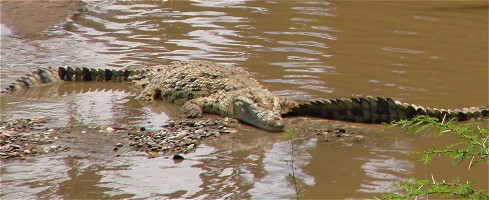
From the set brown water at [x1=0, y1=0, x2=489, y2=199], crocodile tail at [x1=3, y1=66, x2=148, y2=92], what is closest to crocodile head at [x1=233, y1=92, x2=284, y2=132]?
brown water at [x1=0, y1=0, x2=489, y2=199]

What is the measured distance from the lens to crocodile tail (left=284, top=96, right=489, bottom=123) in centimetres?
672

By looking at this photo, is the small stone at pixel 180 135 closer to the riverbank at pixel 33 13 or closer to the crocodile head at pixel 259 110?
the crocodile head at pixel 259 110

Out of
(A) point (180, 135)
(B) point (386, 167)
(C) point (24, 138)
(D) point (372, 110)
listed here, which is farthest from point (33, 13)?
(B) point (386, 167)

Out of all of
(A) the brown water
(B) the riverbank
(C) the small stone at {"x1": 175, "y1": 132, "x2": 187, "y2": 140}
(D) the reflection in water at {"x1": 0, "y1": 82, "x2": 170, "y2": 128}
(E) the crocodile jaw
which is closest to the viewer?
(A) the brown water

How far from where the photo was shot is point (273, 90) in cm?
814

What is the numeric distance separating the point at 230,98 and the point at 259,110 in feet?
1.72

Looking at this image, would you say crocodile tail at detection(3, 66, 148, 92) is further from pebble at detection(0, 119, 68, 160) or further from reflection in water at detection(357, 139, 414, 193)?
reflection in water at detection(357, 139, 414, 193)

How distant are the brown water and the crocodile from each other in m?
0.16

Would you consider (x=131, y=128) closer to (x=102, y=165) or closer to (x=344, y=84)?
(x=102, y=165)

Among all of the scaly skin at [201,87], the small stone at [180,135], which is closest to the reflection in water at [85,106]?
the scaly skin at [201,87]

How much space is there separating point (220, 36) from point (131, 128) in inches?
160

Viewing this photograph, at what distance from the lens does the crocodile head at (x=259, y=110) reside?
22.5ft

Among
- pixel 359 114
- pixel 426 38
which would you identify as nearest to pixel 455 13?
pixel 426 38

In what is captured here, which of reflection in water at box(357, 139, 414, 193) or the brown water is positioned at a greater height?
the brown water
